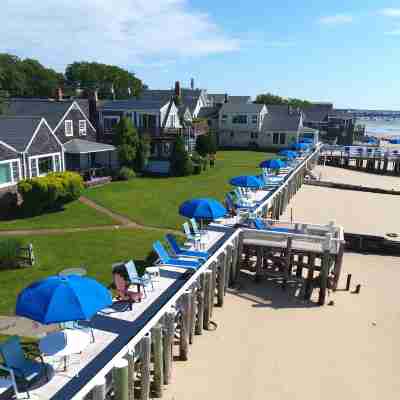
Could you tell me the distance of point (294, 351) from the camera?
12.9 meters

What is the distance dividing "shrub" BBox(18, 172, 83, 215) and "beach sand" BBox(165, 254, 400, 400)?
1322 centimetres

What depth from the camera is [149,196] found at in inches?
1168

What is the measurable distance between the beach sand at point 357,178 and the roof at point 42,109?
28433 mm

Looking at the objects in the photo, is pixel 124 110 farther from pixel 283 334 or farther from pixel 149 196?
pixel 283 334

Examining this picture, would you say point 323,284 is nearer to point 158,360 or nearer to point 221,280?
point 221,280

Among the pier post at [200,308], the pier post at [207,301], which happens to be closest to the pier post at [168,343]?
the pier post at [200,308]

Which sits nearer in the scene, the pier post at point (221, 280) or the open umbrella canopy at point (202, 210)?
the pier post at point (221, 280)

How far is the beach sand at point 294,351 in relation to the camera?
11.1 metres

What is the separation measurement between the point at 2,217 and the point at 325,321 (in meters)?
18.6

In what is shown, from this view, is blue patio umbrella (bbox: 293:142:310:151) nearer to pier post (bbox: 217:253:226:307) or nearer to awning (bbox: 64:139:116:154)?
awning (bbox: 64:139:116:154)

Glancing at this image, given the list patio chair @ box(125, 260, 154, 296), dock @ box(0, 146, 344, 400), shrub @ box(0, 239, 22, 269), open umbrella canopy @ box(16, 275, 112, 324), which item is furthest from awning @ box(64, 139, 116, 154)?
open umbrella canopy @ box(16, 275, 112, 324)

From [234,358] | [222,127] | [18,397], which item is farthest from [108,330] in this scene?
[222,127]

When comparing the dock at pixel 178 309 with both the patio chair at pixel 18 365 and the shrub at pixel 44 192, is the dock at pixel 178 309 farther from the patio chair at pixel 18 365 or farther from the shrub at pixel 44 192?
the shrub at pixel 44 192

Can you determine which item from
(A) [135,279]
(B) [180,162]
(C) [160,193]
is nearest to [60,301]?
(A) [135,279]
